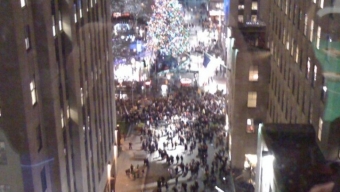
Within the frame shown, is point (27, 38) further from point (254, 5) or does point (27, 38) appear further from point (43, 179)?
point (254, 5)

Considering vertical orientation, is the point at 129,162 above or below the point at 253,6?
below

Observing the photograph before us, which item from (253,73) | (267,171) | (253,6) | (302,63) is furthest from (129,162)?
(253,6)

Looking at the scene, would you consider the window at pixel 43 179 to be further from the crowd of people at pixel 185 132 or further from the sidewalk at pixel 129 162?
the sidewalk at pixel 129 162

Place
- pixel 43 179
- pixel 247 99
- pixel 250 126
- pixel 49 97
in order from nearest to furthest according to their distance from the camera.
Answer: pixel 43 179, pixel 49 97, pixel 247 99, pixel 250 126

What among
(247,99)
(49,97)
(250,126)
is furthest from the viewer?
(250,126)

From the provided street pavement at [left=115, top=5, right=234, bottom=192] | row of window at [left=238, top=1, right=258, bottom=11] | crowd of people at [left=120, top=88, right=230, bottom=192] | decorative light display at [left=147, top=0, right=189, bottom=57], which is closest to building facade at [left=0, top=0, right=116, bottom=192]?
street pavement at [left=115, top=5, right=234, bottom=192]

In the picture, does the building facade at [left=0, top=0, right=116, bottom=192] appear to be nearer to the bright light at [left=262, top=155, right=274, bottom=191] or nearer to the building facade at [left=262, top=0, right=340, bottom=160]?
the bright light at [left=262, top=155, right=274, bottom=191]

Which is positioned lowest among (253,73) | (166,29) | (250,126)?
(250,126)

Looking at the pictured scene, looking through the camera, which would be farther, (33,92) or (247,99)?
(247,99)
